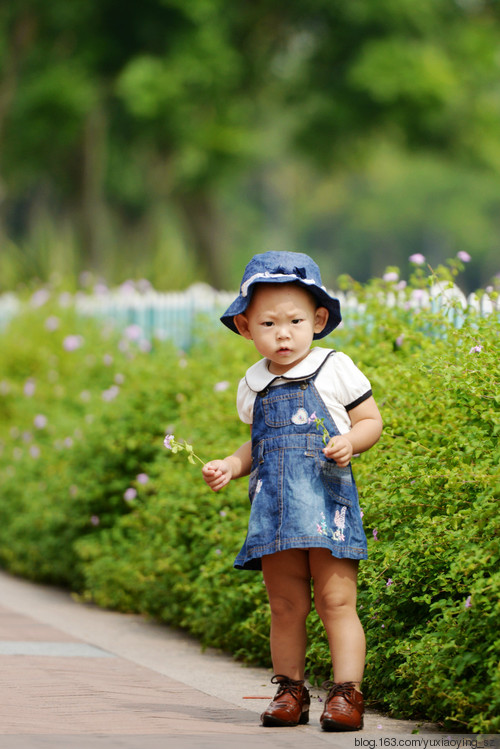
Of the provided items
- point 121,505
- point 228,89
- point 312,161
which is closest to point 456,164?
point 312,161

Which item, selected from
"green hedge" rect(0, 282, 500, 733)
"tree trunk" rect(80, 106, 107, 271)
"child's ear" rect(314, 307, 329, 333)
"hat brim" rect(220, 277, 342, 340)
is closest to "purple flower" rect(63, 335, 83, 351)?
"green hedge" rect(0, 282, 500, 733)

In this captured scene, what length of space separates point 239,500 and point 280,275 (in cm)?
207

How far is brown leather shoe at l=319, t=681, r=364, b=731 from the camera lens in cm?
378

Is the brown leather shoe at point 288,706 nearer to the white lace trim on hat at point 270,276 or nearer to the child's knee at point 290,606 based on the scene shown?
the child's knee at point 290,606

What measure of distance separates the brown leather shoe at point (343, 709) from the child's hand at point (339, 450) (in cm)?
72

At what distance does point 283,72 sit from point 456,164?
4.01m

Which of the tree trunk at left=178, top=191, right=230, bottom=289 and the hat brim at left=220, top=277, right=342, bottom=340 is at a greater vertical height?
the tree trunk at left=178, top=191, right=230, bottom=289

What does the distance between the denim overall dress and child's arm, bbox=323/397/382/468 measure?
0.08 meters

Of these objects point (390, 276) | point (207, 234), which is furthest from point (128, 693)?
point (207, 234)

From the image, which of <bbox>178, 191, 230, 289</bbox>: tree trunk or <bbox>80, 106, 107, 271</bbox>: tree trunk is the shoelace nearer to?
<bbox>178, 191, 230, 289</bbox>: tree trunk

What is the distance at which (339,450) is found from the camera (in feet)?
12.2

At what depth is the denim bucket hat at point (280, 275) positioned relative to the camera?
12.9ft

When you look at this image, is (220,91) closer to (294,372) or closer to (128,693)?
(128,693)

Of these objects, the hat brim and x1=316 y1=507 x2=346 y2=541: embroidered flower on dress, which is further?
the hat brim
